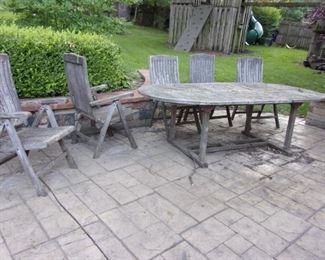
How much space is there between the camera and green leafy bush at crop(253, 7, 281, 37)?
12.8 m

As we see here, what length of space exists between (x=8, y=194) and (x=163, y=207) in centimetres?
120

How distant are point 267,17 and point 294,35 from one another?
1.36 meters

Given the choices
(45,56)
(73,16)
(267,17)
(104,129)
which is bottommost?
(104,129)

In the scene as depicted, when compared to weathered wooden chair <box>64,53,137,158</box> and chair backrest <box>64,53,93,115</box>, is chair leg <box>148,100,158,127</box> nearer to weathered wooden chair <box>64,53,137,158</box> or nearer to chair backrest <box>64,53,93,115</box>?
weathered wooden chair <box>64,53,137,158</box>

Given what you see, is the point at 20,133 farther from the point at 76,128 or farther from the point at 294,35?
the point at 294,35

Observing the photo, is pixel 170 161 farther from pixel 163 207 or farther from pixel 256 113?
pixel 256 113

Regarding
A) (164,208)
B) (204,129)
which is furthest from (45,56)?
(164,208)

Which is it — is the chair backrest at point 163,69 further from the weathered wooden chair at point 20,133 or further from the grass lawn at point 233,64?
the weathered wooden chair at point 20,133

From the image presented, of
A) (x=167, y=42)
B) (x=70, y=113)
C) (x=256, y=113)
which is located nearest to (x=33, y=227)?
(x=70, y=113)

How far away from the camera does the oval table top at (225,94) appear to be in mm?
2916

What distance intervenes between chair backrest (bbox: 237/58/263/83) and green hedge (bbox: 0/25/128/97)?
5.64 ft

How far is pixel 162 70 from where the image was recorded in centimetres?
407

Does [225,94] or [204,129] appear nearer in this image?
[204,129]

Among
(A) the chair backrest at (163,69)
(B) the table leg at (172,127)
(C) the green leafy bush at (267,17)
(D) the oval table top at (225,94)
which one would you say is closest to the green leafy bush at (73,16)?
(A) the chair backrest at (163,69)
